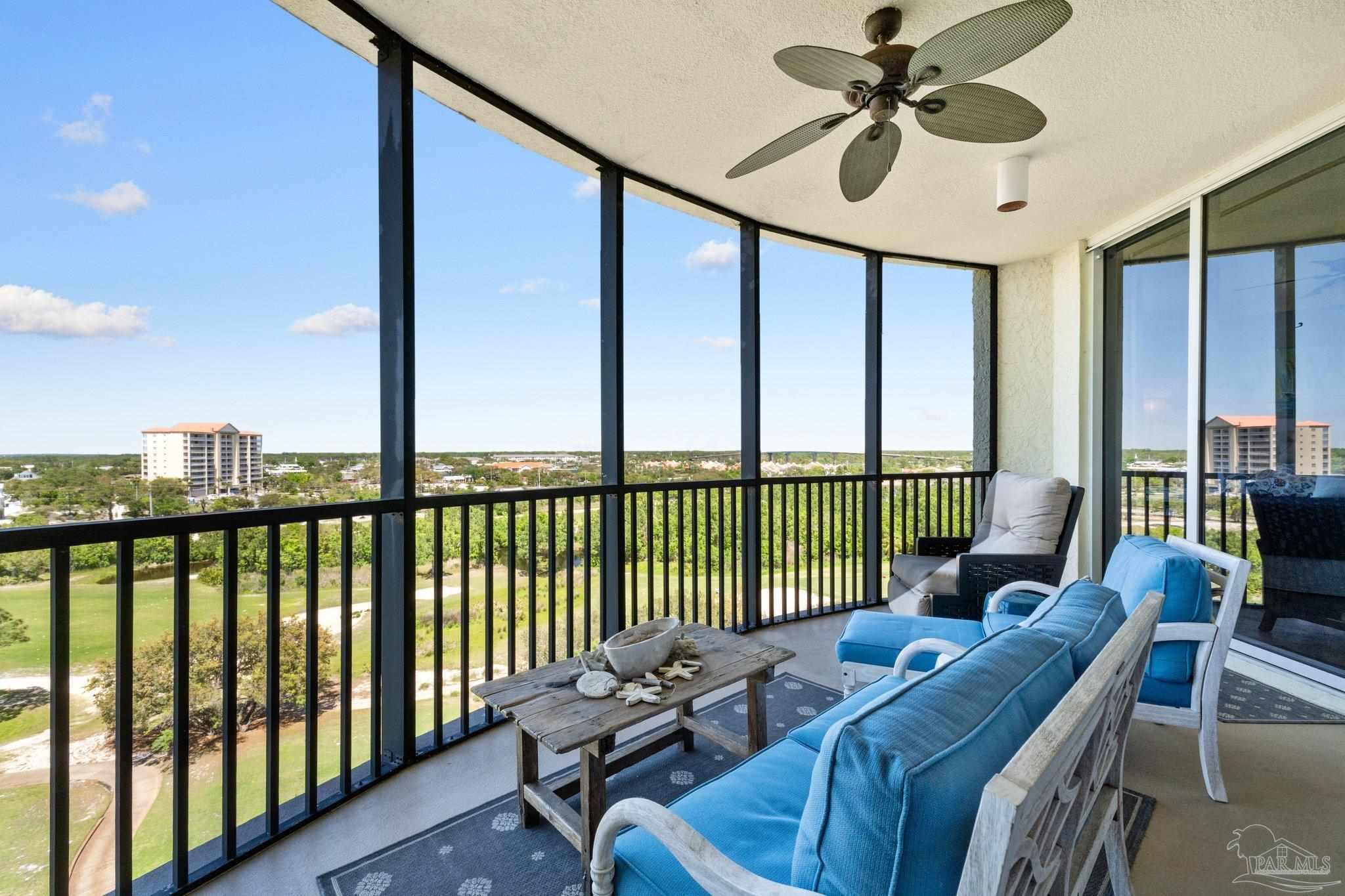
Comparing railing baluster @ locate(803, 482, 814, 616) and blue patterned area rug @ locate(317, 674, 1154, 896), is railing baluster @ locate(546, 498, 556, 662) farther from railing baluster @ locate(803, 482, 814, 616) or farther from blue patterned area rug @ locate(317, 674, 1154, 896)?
railing baluster @ locate(803, 482, 814, 616)

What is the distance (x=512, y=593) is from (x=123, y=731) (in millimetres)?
1288

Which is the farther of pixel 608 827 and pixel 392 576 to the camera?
pixel 392 576

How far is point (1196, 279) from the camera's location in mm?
3143

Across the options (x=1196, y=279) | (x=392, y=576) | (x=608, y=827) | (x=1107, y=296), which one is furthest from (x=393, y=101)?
(x=1107, y=296)

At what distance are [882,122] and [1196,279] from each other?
252cm

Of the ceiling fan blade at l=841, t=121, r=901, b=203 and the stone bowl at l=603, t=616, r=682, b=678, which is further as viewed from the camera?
the ceiling fan blade at l=841, t=121, r=901, b=203

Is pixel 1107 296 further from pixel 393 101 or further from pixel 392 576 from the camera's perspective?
pixel 392 576

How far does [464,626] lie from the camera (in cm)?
233

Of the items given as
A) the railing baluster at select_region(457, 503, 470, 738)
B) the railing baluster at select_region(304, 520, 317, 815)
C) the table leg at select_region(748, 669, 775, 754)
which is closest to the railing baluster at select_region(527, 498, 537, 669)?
the railing baluster at select_region(457, 503, 470, 738)

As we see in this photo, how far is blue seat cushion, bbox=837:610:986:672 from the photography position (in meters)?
2.08

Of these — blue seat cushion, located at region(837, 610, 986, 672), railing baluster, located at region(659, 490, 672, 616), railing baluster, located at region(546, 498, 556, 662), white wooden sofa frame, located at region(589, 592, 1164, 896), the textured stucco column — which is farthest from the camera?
the textured stucco column

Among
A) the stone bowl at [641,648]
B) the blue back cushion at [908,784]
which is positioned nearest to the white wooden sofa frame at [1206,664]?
the stone bowl at [641,648]

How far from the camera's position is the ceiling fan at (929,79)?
1.47 m

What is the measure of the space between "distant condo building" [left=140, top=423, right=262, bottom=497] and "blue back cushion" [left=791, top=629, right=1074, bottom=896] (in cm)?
190
